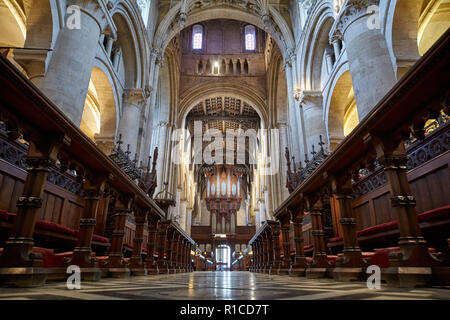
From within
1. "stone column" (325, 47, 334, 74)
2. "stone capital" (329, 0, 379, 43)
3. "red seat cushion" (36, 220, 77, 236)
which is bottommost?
"red seat cushion" (36, 220, 77, 236)

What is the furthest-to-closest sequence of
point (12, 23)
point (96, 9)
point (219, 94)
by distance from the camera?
point (219, 94) < point (12, 23) < point (96, 9)

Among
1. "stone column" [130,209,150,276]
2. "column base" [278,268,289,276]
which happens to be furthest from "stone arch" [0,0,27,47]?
"column base" [278,268,289,276]

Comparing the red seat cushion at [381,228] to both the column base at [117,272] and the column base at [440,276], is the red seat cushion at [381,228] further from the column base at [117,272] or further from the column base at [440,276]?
the column base at [117,272]

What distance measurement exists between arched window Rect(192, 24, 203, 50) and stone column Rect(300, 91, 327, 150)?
10967 millimetres

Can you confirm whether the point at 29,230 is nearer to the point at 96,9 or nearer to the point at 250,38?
the point at 96,9

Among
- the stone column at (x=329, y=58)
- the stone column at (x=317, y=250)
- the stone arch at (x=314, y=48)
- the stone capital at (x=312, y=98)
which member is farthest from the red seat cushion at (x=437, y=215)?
the stone arch at (x=314, y=48)

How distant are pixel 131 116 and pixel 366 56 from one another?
661 centimetres

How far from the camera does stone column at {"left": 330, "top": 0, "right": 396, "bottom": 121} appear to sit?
480 cm

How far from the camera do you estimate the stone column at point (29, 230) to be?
62.5 inches

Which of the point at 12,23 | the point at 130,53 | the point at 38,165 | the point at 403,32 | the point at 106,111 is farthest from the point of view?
the point at 130,53

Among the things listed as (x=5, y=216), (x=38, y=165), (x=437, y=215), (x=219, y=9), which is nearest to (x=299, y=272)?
(x=437, y=215)

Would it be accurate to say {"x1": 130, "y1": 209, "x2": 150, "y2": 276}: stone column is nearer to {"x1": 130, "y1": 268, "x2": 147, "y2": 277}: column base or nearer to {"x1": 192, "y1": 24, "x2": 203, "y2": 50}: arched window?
{"x1": 130, "y1": 268, "x2": 147, "y2": 277}: column base

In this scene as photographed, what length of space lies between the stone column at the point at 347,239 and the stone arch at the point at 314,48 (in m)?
7.13

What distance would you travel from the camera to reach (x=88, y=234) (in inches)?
97.7
